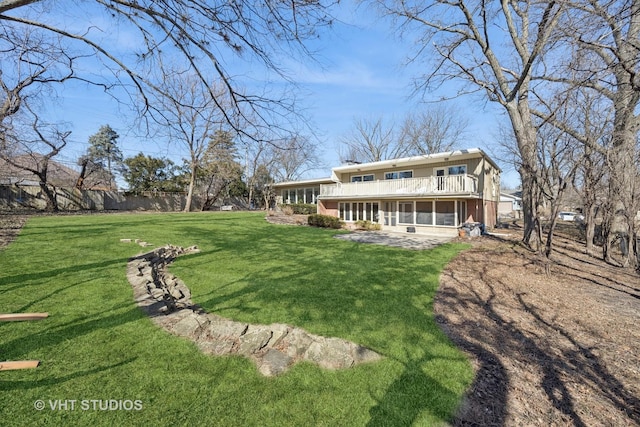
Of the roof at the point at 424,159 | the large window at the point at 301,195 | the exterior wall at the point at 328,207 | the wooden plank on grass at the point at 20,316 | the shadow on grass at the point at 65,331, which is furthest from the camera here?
the large window at the point at 301,195

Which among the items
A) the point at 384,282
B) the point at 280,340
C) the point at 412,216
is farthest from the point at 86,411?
the point at 412,216

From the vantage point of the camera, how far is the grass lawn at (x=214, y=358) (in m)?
2.33

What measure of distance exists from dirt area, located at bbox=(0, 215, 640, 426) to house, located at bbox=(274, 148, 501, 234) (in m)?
6.86

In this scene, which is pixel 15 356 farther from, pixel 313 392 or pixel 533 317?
pixel 533 317

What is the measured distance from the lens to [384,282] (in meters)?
6.06

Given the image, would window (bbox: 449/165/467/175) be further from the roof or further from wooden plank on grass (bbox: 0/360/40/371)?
A: wooden plank on grass (bbox: 0/360/40/371)

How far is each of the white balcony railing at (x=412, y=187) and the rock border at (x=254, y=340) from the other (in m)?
12.4

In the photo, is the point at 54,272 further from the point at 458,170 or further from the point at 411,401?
the point at 458,170

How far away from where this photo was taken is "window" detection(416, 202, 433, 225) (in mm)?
15180

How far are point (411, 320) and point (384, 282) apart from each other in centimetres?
175

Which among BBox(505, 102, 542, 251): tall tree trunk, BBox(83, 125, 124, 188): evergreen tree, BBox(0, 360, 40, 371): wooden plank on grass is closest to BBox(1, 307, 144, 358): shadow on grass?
BBox(0, 360, 40, 371): wooden plank on grass

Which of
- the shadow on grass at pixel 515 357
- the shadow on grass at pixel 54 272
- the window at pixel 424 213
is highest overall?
the window at pixel 424 213

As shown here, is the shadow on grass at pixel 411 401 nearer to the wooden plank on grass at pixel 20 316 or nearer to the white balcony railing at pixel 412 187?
the wooden plank on grass at pixel 20 316

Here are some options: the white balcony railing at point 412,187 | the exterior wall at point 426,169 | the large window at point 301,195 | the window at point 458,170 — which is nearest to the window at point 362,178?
the exterior wall at point 426,169
